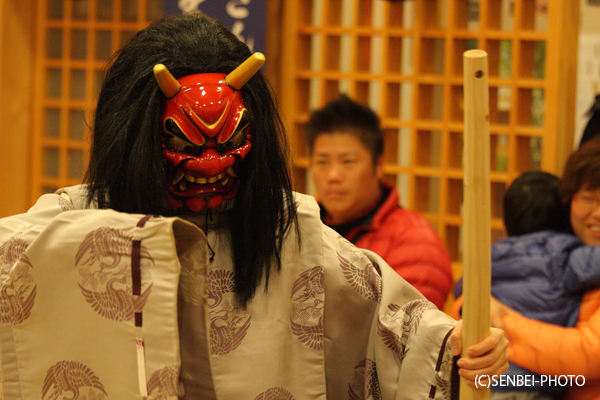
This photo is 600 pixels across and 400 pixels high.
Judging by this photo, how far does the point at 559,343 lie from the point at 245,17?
134 cm

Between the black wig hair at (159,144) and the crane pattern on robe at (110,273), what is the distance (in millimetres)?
133

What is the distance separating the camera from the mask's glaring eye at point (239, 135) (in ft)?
3.30

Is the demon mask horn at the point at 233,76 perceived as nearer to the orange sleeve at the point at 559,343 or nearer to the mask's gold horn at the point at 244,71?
the mask's gold horn at the point at 244,71

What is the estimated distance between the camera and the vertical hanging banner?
6.98ft

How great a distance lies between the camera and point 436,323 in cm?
106

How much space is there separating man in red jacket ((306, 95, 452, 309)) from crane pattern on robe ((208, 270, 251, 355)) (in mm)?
764

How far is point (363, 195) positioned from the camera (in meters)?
1.92

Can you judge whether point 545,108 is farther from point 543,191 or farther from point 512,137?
point 543,191

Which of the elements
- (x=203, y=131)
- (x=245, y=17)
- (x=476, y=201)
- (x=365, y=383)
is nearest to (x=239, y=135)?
(x=203, y=131)

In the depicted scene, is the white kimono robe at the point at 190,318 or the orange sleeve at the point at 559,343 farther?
the orange sleeve at the point at 559,343

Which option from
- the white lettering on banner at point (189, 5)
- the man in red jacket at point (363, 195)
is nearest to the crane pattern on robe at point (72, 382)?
the man in red jacket at point (363, 195)

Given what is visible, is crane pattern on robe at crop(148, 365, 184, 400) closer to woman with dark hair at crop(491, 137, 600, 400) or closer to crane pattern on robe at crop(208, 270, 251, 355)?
crane pattern on robe at crop(208, 270, 251, 355)

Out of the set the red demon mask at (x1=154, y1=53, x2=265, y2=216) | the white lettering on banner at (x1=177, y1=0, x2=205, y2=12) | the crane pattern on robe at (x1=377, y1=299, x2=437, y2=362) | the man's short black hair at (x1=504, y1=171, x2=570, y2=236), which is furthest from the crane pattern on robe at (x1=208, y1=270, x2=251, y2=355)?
the white lettering on banner at (x1=177, y1=0, x2=205, y2=12)

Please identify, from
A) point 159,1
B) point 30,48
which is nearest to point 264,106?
point 159,1
